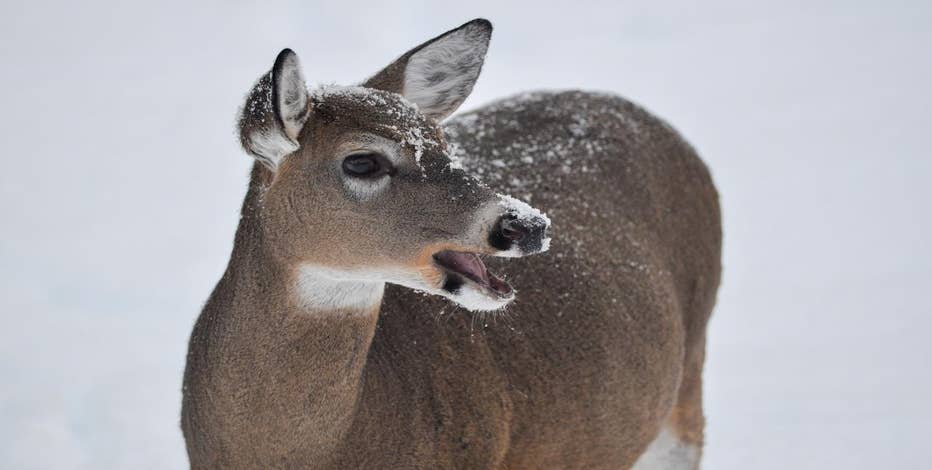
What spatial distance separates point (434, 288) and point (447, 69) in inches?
33.8

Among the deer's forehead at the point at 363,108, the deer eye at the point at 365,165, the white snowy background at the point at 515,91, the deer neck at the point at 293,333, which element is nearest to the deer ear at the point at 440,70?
the deer's forehead at the point at 363,108

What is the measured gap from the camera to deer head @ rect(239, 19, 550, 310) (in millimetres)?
3199

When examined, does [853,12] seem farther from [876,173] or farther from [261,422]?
[261,422]

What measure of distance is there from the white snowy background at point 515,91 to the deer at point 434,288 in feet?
7.59

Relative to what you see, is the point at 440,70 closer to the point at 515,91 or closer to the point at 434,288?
the point at 434,288

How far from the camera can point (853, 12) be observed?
47.4 feet

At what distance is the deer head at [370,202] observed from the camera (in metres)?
3.20

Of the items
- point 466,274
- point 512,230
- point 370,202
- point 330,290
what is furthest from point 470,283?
point 330,290

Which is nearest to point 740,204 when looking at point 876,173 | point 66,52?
point 876,173

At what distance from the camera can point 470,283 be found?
3.24 m

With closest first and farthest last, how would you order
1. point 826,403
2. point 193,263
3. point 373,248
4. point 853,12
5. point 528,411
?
point 373,248, point 528,411, point 826,403, point 193,263, point 853,12

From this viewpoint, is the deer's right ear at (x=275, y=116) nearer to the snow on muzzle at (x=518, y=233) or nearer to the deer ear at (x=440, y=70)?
the deer ear at (x=440, y=70)

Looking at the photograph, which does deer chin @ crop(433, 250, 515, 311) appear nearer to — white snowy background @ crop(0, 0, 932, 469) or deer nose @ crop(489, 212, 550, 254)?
deer nose @ crop(489, 212, 550, 254)

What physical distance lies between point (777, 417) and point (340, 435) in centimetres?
423
